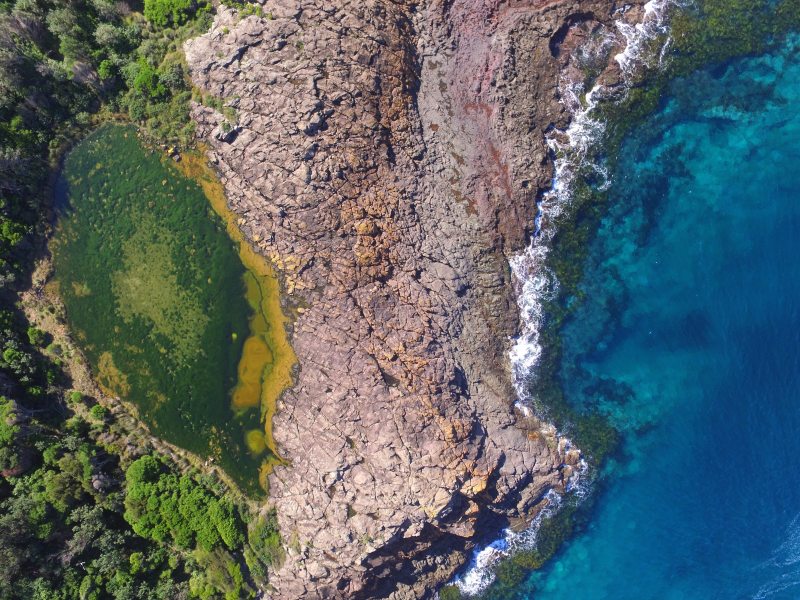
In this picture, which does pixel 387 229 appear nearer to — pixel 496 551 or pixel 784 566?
pixel 496 551

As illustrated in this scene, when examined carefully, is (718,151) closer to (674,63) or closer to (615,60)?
(674,63)

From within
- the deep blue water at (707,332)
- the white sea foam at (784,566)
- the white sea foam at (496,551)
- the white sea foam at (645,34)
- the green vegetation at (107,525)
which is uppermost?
the white sea foam at (645,34)

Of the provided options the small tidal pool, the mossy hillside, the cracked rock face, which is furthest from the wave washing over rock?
the mossy hillside

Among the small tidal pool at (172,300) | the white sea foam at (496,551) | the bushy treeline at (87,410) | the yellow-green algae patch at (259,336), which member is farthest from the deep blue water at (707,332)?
the bushy treeline at (87,410)

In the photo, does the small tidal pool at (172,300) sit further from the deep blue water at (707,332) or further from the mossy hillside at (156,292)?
the deep blue water at (707,332)

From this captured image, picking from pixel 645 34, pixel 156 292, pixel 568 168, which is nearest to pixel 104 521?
pixel 156 292

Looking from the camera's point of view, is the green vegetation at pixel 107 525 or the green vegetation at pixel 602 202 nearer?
the green vegetation at pixel 107 525

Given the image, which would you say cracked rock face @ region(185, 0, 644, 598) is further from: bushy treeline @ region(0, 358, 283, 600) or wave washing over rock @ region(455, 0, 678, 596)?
bushy treeline @ region(0, 358, 283, 600)
